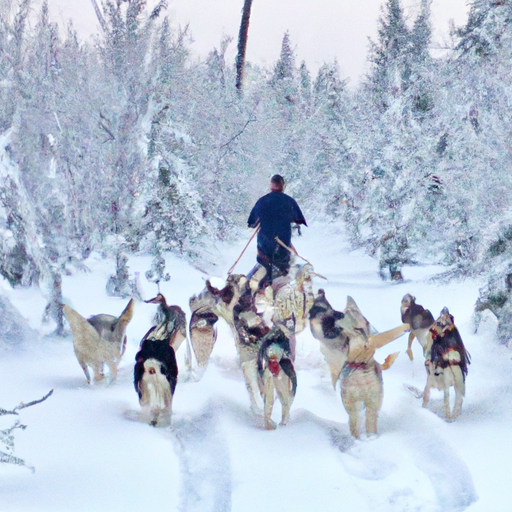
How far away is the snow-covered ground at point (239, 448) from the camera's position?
3889mm

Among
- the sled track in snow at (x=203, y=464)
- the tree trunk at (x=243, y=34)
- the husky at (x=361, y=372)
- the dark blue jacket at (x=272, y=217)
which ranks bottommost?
the sled track in snow at (x=203, y=464)

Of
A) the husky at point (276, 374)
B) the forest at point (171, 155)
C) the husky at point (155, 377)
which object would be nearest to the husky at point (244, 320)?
the husky at point (276, 374)

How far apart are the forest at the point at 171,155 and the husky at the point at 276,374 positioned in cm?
318

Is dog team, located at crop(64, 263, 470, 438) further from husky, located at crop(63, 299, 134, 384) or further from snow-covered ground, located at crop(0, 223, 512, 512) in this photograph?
snow-covered ground, located at crop(0, 223, 512, 512)

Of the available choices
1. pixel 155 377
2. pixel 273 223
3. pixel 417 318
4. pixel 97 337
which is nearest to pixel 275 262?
pixel 273 223

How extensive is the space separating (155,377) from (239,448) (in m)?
0.85

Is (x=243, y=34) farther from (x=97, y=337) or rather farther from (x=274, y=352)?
(x=274, y=352)

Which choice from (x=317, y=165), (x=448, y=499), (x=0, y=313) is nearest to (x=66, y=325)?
(x=0, y=313)

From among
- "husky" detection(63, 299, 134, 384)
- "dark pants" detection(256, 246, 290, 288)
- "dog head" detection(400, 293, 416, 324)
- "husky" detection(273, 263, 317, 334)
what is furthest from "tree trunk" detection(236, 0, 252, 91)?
"husky" detection(63, 299, 134, 384)

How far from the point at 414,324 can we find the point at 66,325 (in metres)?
4.09

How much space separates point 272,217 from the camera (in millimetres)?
8336

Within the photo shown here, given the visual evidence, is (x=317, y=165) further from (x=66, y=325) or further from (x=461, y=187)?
(x=66, y=325)

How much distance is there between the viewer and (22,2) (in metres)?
7.51

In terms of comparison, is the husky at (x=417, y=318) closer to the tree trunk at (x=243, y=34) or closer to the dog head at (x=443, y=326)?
the dog head at (x=443, y=326)
